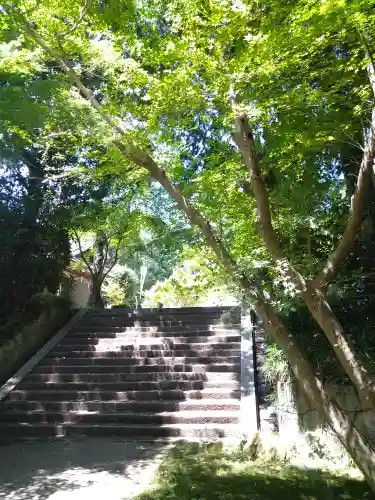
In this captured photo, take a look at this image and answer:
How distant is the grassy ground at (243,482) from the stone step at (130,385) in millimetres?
2181

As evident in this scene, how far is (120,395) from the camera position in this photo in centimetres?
779

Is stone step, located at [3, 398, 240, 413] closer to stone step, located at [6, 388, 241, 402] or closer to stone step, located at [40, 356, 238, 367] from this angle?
stone step, located at [6, 388, 241, 402]

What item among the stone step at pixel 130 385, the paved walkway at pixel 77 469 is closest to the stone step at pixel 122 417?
the paved walkway at pixel 77 469

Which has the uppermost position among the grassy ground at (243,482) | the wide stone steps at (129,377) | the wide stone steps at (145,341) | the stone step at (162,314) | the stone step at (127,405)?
the stone step at (162,314)

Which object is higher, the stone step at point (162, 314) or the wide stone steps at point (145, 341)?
the stone step at point (162, 314)

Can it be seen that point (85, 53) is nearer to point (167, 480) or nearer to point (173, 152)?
point (173, 152)

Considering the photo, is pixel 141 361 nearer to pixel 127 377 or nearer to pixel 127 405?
pixel 127 377

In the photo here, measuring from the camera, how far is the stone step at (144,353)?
8867 millimetres

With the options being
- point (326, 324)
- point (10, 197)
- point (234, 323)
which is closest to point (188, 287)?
point (234, 323)

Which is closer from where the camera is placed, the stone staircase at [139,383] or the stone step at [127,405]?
the stone staircase at [139,383]

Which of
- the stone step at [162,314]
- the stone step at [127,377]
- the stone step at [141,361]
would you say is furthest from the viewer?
the stone step at [162,314]

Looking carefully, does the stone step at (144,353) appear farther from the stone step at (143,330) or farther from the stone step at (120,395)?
the stone step at (120,395)

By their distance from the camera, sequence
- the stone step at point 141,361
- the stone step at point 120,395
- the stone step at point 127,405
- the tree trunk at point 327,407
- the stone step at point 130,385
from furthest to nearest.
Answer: the stone step at point 141,361 → the stone step at point 130,385 → the stone step at point 120,395 → the stone step at point 127,405 → the tree trunk at point 327,407

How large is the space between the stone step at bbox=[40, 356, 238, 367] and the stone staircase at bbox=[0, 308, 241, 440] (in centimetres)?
2
